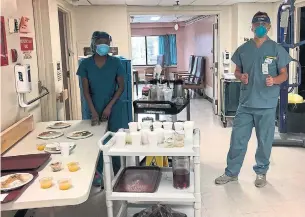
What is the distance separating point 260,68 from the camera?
3125 millimetres

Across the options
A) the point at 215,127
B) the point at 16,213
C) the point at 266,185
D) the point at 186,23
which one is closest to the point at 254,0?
the point at 215,127

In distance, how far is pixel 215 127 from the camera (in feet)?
19.2

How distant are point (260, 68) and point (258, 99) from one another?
0.29 metres

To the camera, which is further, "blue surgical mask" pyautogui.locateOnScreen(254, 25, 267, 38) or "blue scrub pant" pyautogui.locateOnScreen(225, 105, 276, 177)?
"blue scrub pant" pyautogui.locateOnScreen(225, 105, 276, 177)

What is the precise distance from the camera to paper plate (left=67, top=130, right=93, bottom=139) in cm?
253

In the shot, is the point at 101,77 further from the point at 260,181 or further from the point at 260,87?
the point at 260,181

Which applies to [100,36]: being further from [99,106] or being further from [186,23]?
[186,23]

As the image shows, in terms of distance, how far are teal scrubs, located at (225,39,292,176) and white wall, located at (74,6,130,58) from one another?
129 inches

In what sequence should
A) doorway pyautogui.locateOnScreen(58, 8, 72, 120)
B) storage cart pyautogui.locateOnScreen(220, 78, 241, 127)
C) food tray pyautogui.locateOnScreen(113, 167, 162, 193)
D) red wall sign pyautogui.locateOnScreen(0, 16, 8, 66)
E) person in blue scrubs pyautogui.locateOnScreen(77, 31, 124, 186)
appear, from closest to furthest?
food tray pyautogui.locateOnScreen(113, 167, 162, 193)
red wall sign pyautogui.locateOnScreen(0, 16, 8, 66)
person in blue scrubs pyautogui.locateOnScreen(77, 31, 124, 186)
doorway pyautogui.locateOnScreen(58, 8, 72, 120)
storage cart pyautogui.locateOnScreen(220, 78, 241, 127)

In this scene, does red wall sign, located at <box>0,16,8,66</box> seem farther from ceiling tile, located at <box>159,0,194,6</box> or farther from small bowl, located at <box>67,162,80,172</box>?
ceiling tile, located at <box>159,0,194,6</box>

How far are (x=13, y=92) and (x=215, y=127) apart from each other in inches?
151

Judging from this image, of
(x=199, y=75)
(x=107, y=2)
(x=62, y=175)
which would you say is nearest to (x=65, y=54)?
(x=107, y=2)

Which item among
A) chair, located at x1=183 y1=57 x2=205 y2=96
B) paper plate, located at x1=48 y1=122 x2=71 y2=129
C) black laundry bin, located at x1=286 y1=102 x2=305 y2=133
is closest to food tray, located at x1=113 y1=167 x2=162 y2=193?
paper plate, located at x1=48 y1=122 x2=71 y2=129

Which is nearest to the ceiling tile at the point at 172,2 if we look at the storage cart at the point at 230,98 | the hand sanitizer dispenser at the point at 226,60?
the hand sanitizer dispenser at the point at 226,60
